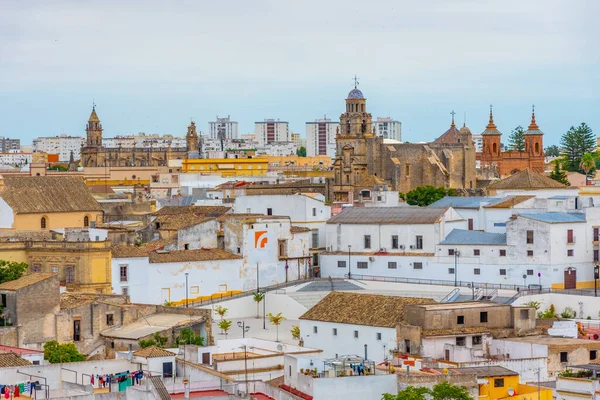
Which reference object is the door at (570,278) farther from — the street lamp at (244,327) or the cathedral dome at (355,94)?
the cathedral dome at (355,94)

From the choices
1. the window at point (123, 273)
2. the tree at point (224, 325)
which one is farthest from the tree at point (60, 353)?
the window at point (123, 273)

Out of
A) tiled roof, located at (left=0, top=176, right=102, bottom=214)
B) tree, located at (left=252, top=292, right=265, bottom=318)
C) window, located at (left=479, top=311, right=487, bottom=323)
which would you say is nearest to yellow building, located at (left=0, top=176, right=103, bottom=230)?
tiled roof, located at (left=0, top=176, right=102, bottom=214)

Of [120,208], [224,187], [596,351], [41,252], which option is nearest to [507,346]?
[596,351]

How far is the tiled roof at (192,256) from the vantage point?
62200 mm

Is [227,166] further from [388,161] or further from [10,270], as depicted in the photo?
[10,270]

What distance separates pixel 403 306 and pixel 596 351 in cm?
716

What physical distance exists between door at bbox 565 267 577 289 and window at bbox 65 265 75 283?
19.9 metres

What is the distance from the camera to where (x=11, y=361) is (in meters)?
39.6

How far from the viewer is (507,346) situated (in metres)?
45.3

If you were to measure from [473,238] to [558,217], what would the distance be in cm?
360

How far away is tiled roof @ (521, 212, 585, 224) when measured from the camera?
65.4 meters

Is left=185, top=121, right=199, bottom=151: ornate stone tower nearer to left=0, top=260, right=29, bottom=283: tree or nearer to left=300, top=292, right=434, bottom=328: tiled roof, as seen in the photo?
left=0, top=260, right=29, bottom=283: tree

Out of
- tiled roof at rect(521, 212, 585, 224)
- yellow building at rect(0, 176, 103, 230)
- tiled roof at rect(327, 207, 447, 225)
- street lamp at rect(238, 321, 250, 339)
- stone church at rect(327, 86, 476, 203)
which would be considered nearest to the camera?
street lamp at rect(238, 321, 250, 339)

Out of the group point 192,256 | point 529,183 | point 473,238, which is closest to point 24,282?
point 192,256
